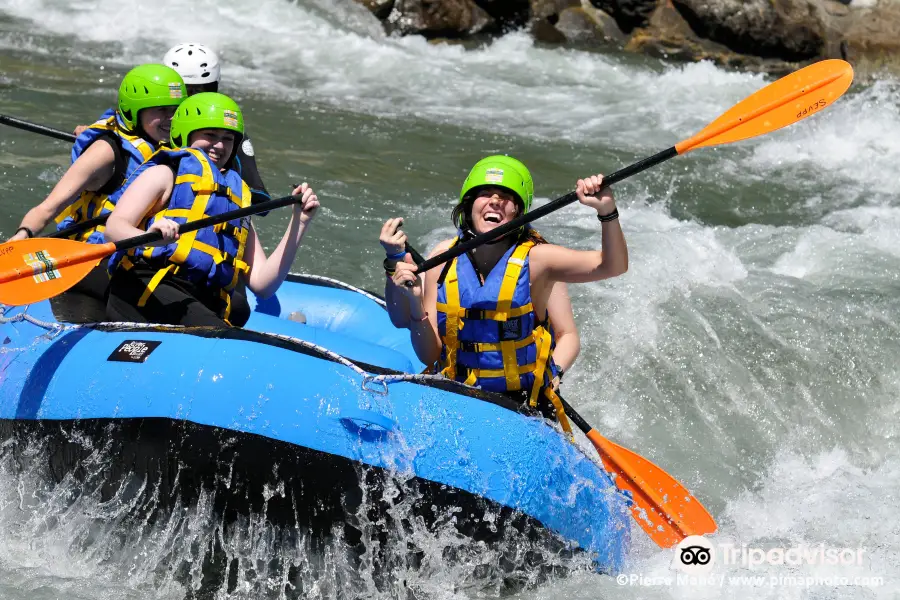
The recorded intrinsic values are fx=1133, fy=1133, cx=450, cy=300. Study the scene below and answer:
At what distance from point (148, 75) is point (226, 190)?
58 cm

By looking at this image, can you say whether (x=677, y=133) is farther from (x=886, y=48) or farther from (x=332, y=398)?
(x=332, y=398)

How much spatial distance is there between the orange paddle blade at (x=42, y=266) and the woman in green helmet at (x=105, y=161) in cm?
28

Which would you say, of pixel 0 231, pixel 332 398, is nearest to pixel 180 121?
pixel 332 398

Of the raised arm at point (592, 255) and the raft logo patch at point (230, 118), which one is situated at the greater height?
the raft logo patch at point (230, 118)

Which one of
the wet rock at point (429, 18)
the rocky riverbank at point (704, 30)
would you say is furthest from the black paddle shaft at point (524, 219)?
the rocky riverbank at point (704, 30)

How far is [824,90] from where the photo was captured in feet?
13.8

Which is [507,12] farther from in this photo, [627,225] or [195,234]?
[195,234]

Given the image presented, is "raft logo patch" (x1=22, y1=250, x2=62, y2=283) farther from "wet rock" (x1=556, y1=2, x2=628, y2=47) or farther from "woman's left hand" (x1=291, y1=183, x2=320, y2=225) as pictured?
"wet rock" (x1=556, y1=2, x2=628, y2=47)

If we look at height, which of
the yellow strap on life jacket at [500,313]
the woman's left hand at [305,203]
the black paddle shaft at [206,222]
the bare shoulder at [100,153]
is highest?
the bare shoulder at [100,153]

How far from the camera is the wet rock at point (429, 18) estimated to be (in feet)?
42.0

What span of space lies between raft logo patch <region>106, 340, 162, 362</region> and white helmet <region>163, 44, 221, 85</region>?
192cm

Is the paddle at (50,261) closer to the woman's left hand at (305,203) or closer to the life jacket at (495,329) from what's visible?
the woman's left hand at (305,203)

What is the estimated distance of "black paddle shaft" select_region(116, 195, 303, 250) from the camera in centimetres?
379

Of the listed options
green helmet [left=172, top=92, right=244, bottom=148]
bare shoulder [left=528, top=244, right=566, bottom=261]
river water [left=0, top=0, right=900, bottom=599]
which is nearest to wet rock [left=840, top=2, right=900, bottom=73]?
river water [left=0, top=0, right=900, bottom=599]
